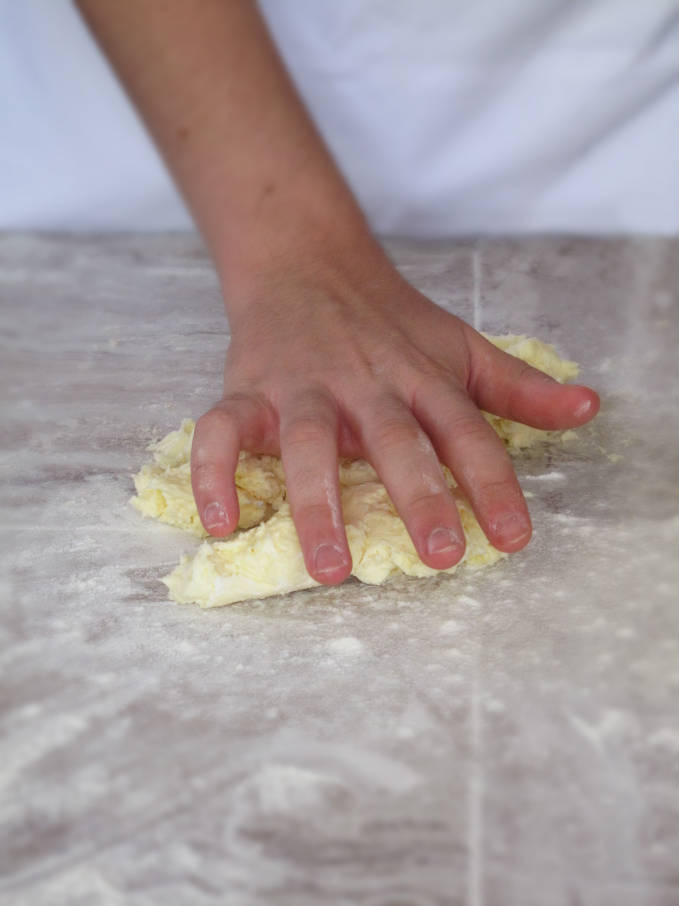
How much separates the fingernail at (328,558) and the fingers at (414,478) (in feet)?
0.21

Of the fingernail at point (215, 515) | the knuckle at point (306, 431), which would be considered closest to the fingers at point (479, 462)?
the knuckle at point (306, 431)

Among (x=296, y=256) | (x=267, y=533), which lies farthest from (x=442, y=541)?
(x=296, y=256)

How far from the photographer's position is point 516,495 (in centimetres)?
94

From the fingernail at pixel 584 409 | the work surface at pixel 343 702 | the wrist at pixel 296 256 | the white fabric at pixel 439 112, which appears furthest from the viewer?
the white fabric at pixel 439 112

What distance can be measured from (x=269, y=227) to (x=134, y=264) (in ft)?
1.47

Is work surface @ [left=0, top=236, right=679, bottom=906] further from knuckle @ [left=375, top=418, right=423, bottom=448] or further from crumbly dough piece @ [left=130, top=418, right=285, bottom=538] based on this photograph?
knuckle @ [left=375, top=418, right=423, bottom=448]

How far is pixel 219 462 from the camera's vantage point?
97 centimetres

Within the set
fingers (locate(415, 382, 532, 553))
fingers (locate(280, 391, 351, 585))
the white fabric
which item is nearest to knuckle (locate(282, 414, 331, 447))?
fingers (locate(280, 391, 351, 585))

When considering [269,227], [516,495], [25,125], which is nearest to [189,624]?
[516,495]

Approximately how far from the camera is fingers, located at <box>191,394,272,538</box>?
95 cm

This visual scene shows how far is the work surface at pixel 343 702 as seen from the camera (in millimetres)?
689

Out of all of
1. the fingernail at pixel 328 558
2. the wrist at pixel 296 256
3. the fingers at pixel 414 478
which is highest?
the wrist at pixel 296 256

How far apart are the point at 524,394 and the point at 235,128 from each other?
1.55 ft

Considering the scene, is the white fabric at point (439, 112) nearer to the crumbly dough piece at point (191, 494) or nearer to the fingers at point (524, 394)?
the fingers at point (524, 394)
